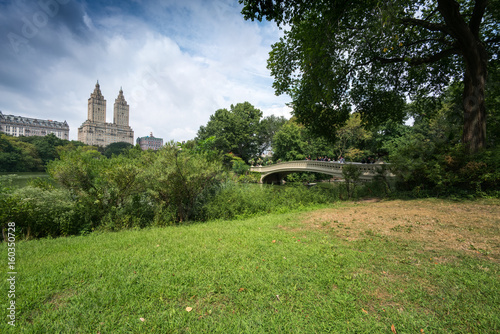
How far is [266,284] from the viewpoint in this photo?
2.72 m

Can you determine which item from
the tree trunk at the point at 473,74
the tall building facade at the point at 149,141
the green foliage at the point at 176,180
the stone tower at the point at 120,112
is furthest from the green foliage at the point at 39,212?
the stone tower at the point at 120,112

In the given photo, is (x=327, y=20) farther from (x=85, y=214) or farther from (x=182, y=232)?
(x=85, y=214)

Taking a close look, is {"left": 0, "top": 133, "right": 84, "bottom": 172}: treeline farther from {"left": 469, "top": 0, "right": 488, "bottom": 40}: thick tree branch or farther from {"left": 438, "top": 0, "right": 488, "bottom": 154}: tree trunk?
{"left": 469, "top": 0, "right": 488, "bottom": 40}: thick tree branch

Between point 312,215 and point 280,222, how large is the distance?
1345mm

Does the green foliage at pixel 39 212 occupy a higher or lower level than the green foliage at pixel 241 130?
lower

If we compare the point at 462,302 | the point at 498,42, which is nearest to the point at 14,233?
the point at 462,302

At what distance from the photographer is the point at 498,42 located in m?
9.89

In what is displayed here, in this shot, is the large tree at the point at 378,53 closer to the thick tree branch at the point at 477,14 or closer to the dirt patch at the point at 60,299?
the thick tree branch at the point at 477,14

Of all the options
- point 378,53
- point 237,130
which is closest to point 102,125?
point 237,130

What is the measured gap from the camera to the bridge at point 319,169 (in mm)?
14859

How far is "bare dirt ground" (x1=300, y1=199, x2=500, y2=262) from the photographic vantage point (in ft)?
12.9

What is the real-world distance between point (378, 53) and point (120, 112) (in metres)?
168

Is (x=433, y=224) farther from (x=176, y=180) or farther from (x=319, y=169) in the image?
(x=319, y=169)

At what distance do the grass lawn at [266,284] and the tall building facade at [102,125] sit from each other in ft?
490
